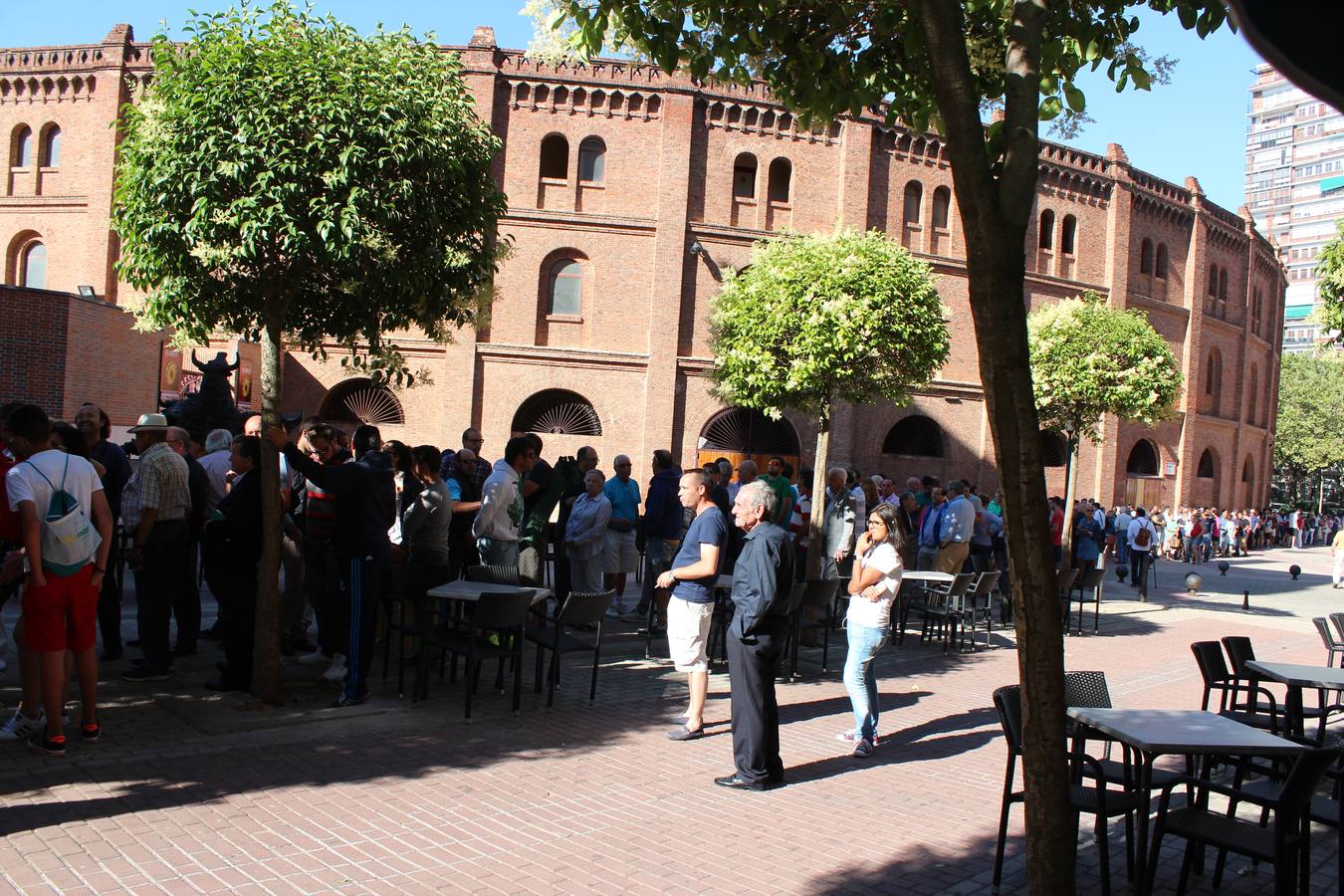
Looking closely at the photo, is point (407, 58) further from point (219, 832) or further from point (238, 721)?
point (219, 832)

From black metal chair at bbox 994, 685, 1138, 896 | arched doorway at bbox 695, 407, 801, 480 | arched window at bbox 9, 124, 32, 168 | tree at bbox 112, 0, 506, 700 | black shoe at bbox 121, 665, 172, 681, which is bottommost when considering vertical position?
black shoe at bbox 121, 665, 172, 681

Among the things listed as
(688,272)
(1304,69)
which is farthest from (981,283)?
(688,272)

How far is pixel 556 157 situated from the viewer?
2662 cm

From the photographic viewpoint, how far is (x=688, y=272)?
86.9 ft

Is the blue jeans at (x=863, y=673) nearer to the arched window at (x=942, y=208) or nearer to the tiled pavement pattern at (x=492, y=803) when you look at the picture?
the tiled pavement pattern at (x=492, y=803)

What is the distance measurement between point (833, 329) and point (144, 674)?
35.9ft

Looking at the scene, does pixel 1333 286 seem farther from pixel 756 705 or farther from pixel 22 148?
pixel 22 148

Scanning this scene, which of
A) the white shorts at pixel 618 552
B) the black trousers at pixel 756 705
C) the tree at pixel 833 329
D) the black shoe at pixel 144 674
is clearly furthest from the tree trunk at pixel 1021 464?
the tree at pixel 833 329

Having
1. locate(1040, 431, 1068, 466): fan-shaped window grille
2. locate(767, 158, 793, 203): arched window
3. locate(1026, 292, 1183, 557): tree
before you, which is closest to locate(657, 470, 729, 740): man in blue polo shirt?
locate(1026, 292, 1183, 557): tree

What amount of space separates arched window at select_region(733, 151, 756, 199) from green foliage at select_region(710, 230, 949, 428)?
33.4ft

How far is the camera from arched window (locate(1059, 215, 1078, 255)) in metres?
32.0

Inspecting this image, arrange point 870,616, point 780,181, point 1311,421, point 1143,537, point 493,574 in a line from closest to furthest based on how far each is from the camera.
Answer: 1. point 870,616
2. point 493,574
3. point 1143,537
4. point 780,181
5. point 1311,421

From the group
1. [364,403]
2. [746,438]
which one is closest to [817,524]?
[746,438]

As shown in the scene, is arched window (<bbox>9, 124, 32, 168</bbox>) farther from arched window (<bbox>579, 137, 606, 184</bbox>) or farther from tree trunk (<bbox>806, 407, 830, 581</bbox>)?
tree trunk (<bbox>806, 407, 830, 581</bbox>)
